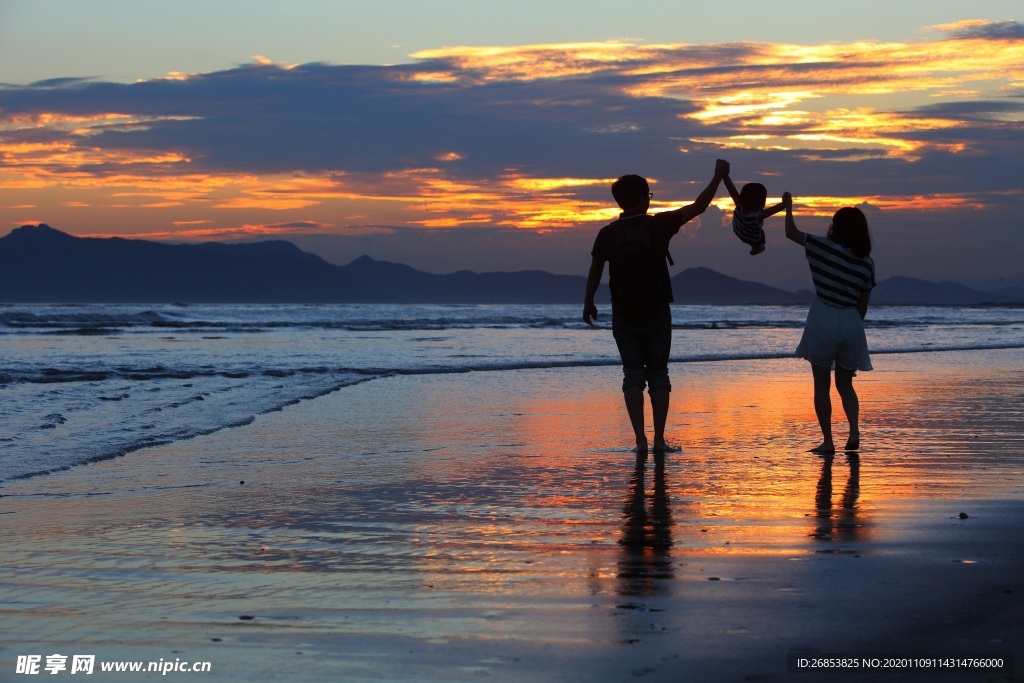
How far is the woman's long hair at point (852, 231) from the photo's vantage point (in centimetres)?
679

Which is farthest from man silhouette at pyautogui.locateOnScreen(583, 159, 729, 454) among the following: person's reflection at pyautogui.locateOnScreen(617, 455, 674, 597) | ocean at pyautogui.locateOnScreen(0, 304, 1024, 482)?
ocean at pyautogui.locateOnScreen(0, 304, 1024, 482)

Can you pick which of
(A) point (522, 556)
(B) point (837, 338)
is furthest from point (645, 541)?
(B) point (837, 338)

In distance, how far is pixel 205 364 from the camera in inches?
685

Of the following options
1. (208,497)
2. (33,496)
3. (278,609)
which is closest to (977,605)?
(278,609)

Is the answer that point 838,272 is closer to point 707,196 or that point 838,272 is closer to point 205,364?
point 707,196

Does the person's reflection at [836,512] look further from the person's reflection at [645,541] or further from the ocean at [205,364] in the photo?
the ocean at [205,364]

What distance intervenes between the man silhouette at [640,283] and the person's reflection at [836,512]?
4.22 ft

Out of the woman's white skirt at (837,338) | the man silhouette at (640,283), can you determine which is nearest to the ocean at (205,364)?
the man silhouette at (640,283)

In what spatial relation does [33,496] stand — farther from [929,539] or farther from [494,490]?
[929,539]

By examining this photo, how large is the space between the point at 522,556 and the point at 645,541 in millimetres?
532

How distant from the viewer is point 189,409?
32.9ft

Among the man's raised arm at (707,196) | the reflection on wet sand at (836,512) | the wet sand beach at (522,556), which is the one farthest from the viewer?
the man's raised arm at (707,196)

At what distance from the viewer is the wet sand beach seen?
2.88 metres

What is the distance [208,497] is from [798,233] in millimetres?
3862
